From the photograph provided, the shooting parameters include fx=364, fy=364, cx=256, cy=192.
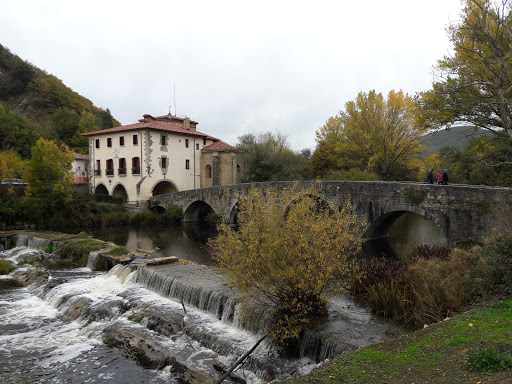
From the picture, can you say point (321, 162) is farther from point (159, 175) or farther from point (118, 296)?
point (118, 296)

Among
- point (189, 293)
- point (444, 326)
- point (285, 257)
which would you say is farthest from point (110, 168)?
point (444, 326)

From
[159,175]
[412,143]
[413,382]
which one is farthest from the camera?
Answer: [159,175]

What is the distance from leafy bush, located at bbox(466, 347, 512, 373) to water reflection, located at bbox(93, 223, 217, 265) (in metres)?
13.3

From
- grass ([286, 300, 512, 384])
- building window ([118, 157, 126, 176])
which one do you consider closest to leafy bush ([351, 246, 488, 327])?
grass ([286, 300, 512, 384])

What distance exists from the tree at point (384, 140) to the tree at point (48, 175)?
2152 centimetres

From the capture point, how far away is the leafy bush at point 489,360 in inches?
172

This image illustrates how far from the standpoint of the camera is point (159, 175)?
1388 inches

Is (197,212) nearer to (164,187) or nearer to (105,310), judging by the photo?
(164,187)

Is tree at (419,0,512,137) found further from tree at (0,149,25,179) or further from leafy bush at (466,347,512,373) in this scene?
tree at (0,149,25,179)

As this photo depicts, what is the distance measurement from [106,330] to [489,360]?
8.99 metres

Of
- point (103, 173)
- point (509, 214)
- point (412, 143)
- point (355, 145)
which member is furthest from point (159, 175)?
point (509, 214)

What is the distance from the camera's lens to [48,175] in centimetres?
2656

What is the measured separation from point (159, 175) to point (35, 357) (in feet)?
90.1

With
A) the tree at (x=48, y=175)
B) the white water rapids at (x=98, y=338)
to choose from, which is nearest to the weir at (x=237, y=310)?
the white water rapids at (x=98, y=338)
